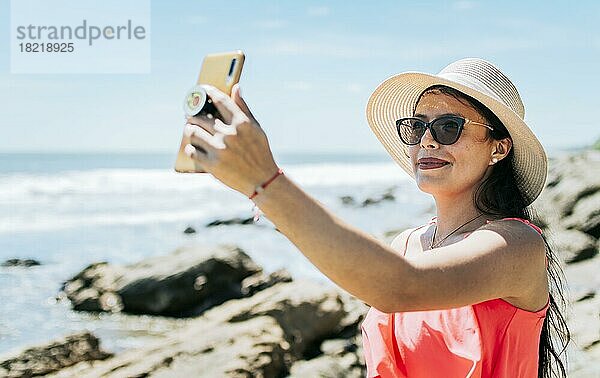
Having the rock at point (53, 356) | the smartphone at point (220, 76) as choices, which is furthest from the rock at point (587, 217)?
the smartphone at point (220, 76)

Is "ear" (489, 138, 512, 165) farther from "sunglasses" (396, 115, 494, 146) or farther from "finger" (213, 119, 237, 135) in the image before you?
"finger" (213, 119, 237, 135)

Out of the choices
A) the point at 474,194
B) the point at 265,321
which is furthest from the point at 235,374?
the point at 474,194

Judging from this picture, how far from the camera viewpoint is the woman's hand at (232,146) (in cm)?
162

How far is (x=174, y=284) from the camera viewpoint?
1106cm

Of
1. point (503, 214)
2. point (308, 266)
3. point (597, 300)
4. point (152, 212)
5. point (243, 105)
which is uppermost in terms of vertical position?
point (243, 105)

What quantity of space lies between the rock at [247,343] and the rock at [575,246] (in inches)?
194

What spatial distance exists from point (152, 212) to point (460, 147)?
85.5ft

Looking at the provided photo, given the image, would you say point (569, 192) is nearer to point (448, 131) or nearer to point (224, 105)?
point (448, 131)

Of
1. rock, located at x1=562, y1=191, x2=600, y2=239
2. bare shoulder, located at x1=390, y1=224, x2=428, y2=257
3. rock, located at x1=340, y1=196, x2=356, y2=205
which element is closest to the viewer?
bare shoulder, located at x1=390, y1=224, x2=428, y2=257

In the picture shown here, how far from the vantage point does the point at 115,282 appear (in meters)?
11.7

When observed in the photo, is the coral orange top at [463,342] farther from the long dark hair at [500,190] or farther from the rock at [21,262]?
the rock at [21,262]

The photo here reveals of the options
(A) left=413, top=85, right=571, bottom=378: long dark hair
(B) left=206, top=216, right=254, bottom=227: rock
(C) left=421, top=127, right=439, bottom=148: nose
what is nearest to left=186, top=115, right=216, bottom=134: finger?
(C) left=421, top=127, right=439, bottom=148: nose

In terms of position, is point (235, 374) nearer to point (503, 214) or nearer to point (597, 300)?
point (503, 214)

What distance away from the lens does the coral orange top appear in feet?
7.80
